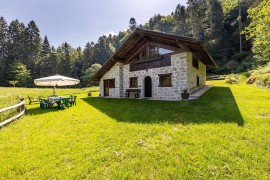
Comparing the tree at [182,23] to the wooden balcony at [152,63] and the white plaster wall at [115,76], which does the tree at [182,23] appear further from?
the wooden balcony at [152,63]

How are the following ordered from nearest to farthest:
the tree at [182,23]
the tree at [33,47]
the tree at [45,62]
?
the tree at [33,47], the tree at [45,62], the tree at [182,23]

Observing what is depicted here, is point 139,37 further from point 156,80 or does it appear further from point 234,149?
point 234,149

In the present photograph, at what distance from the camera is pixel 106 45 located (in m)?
72.4

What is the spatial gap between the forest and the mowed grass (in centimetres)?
3091

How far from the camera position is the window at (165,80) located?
45.3 feet

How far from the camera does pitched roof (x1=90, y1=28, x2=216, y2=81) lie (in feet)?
39.3

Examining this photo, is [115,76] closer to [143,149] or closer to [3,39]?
[143,149]

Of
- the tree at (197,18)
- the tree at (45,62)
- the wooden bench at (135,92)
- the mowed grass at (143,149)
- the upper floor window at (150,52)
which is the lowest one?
the mowed grass at (143,149)

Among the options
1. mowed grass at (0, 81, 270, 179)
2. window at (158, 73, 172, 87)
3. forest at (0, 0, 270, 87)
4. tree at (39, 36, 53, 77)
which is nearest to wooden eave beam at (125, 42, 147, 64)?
window at (158, 73, 172, 87)

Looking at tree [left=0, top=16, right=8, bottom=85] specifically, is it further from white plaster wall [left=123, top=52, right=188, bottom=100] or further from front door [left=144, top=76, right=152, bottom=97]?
white plaster wall [left=123, top=52, right=188, bottom=100]

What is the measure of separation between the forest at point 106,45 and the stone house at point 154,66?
787 inches

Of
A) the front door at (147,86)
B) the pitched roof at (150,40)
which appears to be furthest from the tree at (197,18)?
the front door at (147,86)

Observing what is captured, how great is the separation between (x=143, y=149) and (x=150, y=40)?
485 inches

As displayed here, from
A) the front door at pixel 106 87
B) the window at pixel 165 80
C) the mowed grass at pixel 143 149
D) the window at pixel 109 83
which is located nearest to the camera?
the mowed grass at pixel 143 149
